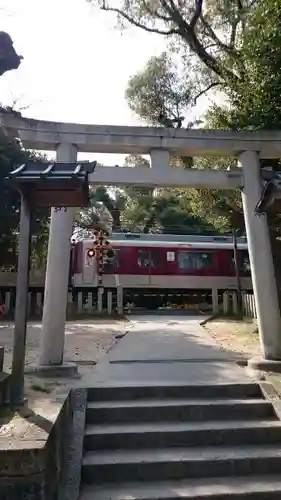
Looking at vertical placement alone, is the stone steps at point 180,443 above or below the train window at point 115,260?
below

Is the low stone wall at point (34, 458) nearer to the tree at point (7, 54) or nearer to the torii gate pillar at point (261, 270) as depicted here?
the torii gate pillar at point (261, 270)

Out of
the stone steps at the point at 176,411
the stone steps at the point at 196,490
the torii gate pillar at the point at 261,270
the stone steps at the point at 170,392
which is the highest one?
the torii gate pillar at the point at 261,270

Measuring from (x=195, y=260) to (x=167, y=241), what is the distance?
62.2 inches

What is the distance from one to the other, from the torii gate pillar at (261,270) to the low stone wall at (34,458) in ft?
12.1

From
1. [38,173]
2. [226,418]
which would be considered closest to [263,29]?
[38,173]

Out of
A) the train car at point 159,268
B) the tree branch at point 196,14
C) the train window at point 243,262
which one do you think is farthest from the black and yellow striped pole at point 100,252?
the tree branch at point 196,14

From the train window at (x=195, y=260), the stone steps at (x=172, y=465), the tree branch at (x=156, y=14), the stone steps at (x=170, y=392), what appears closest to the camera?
the stone steps at (x=172, y=465)

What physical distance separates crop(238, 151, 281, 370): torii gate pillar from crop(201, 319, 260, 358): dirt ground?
122 cm

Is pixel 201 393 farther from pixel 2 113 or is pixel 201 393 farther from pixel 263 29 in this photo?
pixel 263 29

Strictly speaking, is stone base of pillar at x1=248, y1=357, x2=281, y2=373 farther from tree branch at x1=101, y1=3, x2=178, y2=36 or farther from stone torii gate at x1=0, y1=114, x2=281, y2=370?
tree branch at x1=101, y1=3, x2=178, y2=36

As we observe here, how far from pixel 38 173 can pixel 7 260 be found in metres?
12.2

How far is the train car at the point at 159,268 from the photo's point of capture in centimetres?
1877

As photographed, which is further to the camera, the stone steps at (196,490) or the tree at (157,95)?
the tree at (157,95)

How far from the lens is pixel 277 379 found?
5961 millimetres
